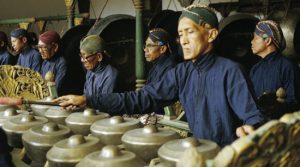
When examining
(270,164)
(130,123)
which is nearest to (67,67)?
(130,123)

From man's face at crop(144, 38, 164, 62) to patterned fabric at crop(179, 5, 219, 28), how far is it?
1.75 metres

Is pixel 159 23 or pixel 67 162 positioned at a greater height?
pixel 159 23

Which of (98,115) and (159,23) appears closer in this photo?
(98,115)

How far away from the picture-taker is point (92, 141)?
4.42 feet

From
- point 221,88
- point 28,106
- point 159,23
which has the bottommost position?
point 28,106

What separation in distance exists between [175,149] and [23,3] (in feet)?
21.4

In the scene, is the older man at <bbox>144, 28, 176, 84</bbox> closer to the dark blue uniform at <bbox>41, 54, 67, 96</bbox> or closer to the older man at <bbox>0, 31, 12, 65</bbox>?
the dark blue uniform at <bbox>41, 54, 67, 96</bbox>

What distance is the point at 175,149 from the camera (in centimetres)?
118

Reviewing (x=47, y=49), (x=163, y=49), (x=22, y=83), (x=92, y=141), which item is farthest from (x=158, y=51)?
(x=92, y=141)

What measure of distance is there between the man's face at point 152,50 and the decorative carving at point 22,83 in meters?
1.26

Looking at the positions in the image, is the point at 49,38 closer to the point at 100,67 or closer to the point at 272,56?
the point at 100,67

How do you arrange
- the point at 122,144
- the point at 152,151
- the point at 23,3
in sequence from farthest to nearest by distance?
the point at 23,3
the point at 122,144
the point at 152,151

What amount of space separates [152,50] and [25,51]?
5.33 feet

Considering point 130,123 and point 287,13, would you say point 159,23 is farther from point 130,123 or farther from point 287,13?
point 130,123
